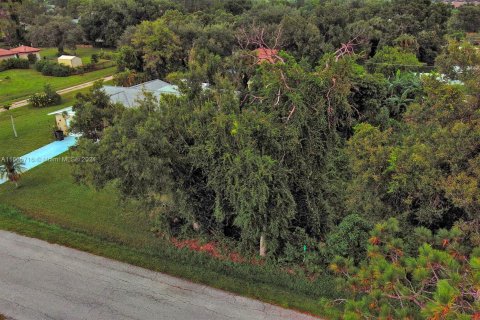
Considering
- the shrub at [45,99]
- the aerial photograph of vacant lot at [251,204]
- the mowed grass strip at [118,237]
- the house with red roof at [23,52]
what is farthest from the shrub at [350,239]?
the house with red roof at [23,52]

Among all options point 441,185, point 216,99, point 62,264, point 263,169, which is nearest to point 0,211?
point 62,264

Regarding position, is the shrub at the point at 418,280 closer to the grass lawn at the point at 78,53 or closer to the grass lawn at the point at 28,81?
the grass lawn at the point at 28,81

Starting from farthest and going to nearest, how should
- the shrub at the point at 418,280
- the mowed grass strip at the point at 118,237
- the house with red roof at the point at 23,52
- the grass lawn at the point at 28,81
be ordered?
1. the house with red roof at the point at 23,52
2. the grass lawn at the point at 28,81
3. the mowed grass strip at the point at 118,237
4. the shrub at the point at 418,280

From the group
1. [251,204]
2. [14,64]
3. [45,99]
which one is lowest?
[14,64]

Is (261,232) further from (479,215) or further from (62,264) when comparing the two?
(62,264)

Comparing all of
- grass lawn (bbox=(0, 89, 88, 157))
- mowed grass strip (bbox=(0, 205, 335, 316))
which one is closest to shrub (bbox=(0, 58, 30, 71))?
grass lawn (bbox=(0, 89, 88, 157))

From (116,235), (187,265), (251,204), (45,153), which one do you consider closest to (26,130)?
(45,153)

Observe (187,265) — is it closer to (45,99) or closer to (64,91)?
(45,99)
